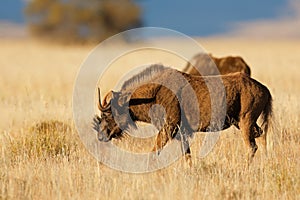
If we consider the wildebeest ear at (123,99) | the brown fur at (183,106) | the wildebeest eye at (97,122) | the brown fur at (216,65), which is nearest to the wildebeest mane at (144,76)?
the brown fur at (183,106)

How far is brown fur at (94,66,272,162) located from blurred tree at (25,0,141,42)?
6483cm

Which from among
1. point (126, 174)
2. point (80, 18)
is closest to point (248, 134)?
point (126, 174)

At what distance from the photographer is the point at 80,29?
7625 centimetres

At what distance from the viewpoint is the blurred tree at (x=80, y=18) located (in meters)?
75.4

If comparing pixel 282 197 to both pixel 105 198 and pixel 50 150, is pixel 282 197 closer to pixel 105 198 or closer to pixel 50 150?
pixel 105 198

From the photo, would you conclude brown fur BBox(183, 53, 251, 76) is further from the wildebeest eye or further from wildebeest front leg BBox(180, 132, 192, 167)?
the wildebeest eye

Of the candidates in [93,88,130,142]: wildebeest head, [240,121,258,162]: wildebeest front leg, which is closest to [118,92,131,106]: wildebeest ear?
[93,88,130,142]: wildebeest head

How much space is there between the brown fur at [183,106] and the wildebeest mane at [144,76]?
0.02 metres

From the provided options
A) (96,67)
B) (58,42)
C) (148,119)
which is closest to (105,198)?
(148,119)

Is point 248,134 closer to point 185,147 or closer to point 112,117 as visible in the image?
point 185,147

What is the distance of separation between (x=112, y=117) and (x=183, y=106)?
1.06m

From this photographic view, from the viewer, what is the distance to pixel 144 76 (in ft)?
31.4

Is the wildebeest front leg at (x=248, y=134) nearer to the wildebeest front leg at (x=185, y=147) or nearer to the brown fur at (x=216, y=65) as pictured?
the wildebeest front leg at (x=185, y=147)

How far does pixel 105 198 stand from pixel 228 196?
53.4 inches
